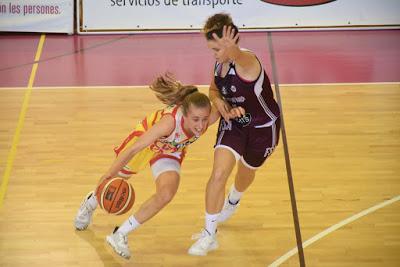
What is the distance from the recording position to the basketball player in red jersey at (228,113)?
5.96 meters

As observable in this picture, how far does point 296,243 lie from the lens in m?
6.57

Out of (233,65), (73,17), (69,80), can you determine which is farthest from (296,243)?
(73,17)

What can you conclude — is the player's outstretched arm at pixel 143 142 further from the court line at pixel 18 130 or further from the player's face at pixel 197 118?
the court line at pixel 18 130

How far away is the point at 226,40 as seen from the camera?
5895mm

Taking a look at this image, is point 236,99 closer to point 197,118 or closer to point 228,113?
point 228,113

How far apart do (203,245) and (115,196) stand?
817 millimetres

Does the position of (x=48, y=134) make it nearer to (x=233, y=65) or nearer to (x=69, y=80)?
(x=69, y=80)

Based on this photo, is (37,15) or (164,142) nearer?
(164,142)

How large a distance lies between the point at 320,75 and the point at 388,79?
2.93 feet

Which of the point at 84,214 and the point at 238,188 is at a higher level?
the point at 238,188

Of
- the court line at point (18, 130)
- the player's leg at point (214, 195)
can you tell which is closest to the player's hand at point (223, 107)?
the player's leg at point (214, 195)

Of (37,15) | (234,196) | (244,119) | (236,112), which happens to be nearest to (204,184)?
(234,196)

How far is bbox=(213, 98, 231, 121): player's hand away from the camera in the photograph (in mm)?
6129

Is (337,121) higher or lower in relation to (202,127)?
lower
